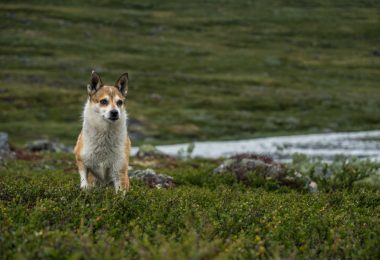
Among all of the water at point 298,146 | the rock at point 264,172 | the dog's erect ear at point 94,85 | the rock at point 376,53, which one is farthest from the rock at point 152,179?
the rock at point 376,53

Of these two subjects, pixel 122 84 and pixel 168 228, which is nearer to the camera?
pixel 168 228

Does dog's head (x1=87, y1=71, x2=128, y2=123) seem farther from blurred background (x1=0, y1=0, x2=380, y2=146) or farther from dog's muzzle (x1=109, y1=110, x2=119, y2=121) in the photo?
blurred background (x1=0, y1=0, x2=380, y2=146)

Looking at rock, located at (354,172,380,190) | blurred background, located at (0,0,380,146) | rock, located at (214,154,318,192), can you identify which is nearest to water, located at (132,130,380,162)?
blurred background, located at (0,0,380,146)

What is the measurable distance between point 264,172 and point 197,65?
9662cm

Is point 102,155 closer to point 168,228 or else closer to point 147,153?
point 168,228

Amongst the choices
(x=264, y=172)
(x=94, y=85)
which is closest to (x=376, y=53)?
(x=264, y=172)

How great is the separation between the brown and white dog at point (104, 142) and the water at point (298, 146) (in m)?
31.4

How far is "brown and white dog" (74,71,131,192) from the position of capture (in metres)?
12.1

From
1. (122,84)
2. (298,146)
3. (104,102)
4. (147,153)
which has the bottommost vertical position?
(298,146)

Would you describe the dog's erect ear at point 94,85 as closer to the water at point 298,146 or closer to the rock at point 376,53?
the water at point 298,146

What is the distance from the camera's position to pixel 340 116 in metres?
78.8

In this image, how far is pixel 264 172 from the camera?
60.2 ft

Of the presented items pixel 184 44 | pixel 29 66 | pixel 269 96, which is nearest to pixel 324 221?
pixel 269 96

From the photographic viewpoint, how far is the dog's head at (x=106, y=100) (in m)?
12.0
